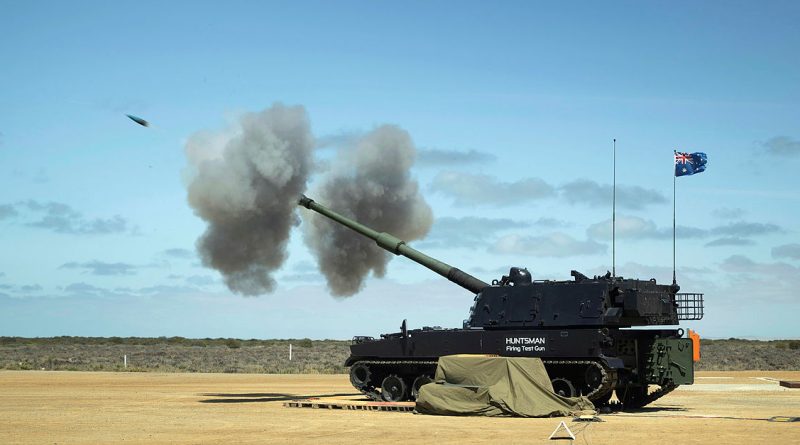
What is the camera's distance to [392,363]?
1097 inches

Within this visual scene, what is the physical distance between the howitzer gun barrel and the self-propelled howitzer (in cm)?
4

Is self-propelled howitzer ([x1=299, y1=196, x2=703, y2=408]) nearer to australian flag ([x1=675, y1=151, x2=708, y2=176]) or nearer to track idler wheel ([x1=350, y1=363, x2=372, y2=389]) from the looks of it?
track idler wheel ([x1=350, y1=363, x2=372, y2=389])

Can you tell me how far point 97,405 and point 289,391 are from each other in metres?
8.44

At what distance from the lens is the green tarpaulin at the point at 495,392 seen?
928 inches

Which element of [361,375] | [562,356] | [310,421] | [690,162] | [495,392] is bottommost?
[310,421]

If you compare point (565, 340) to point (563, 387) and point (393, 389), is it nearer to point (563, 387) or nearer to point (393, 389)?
point (563, 387)

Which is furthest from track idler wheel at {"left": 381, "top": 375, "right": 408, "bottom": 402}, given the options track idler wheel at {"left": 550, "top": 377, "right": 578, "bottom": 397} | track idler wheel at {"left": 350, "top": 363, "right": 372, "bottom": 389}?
track idler wheel at {"left": 550, "top": 377, "right": 578, "bottom": 397}

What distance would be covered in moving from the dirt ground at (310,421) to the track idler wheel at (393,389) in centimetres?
279

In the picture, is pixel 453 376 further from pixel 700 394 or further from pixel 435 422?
pixel 700 394

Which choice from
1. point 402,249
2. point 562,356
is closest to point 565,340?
point 562,356

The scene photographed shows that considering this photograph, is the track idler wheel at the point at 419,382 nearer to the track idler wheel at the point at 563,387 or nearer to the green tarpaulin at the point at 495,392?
the green tarpaulin at the point at 495,392

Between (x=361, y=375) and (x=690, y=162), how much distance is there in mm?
11067

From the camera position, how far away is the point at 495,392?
24.0 metres

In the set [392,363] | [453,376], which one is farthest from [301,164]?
[453,376]
